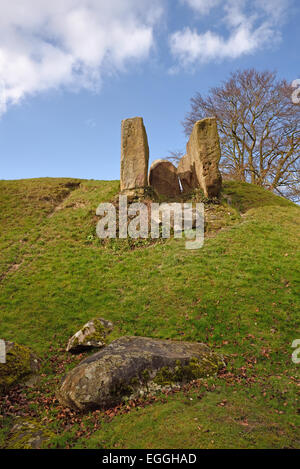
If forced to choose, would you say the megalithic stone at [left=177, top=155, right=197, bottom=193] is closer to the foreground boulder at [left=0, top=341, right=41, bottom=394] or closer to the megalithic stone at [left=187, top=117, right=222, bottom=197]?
the megalithic stone at [left=187, top=117, right=222, bottom=197]

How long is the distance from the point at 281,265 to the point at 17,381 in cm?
1126

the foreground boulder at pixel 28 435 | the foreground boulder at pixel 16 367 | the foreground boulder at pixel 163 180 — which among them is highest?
the foreground boulder at pixel 163 180

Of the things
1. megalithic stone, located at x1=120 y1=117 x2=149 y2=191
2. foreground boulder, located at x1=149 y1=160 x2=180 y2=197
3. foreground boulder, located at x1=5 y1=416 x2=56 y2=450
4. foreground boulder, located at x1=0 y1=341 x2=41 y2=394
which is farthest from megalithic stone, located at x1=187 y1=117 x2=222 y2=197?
foreground boulder, located at x1=5 y1=416 x2=56 y2=450

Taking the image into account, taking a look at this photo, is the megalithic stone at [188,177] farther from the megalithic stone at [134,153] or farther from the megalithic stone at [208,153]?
the megalithic stone at [134,153]

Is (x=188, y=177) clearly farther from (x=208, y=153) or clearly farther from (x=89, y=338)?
(x=89, y=338)

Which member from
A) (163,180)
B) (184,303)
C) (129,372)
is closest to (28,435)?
(129,372)

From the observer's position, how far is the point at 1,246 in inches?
679

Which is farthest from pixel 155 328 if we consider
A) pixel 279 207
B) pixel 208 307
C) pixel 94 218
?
pixel 279 207

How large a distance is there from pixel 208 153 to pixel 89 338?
1340cm

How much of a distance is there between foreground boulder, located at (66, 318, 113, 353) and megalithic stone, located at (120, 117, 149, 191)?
35.6 ft

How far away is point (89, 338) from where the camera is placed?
10.0 m

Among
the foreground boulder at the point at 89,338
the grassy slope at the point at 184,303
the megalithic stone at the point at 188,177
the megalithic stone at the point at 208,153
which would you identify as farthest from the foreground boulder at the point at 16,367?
the megalithic stone at the point at 188,177

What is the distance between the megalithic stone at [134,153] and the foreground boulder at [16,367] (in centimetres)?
1264

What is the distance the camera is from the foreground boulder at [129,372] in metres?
6.85
